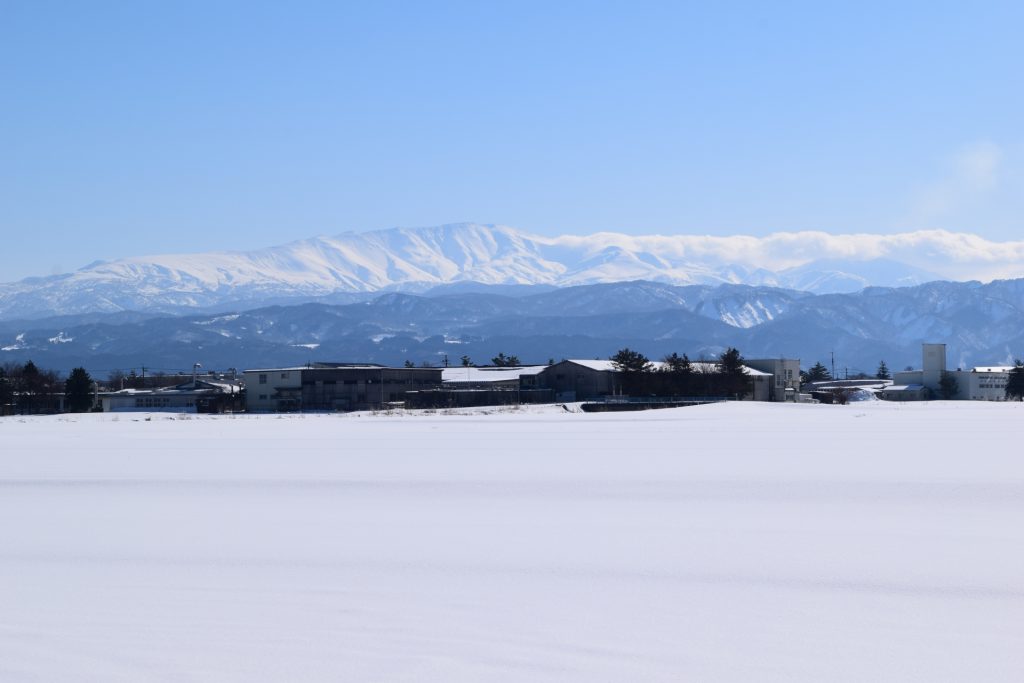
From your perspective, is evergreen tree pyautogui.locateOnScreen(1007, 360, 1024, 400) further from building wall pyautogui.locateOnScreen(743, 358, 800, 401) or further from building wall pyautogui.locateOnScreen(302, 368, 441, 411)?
building wall pyautogui.locateOnScreen(302, 368, 441, 411)

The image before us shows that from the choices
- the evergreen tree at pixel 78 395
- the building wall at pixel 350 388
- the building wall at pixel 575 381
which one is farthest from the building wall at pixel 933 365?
the evergreen tree at pixel 78 395

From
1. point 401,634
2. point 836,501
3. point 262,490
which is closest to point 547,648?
point 401,634

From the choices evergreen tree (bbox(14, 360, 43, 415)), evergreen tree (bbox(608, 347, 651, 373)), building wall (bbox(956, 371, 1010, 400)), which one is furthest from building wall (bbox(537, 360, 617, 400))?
building wall (bbox(956, 371, 1010, 400))

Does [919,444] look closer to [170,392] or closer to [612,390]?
[612,390]

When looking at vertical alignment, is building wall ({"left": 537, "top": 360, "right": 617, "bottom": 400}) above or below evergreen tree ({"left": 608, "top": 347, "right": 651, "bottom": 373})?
below

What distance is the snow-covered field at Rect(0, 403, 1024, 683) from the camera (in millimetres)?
8867

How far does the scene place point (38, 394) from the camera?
84.3 m

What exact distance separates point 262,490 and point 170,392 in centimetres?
7975

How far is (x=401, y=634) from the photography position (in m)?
9.59

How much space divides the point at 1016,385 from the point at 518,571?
100176 millimetres

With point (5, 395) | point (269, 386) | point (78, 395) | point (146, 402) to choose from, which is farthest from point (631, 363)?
point (5, 395)

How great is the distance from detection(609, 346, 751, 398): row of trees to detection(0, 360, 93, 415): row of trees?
42.1 m

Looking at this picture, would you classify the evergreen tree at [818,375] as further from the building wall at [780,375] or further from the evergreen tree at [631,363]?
the evergreen tree at [631,363]

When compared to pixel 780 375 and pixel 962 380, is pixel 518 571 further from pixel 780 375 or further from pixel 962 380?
pixel 962 380
